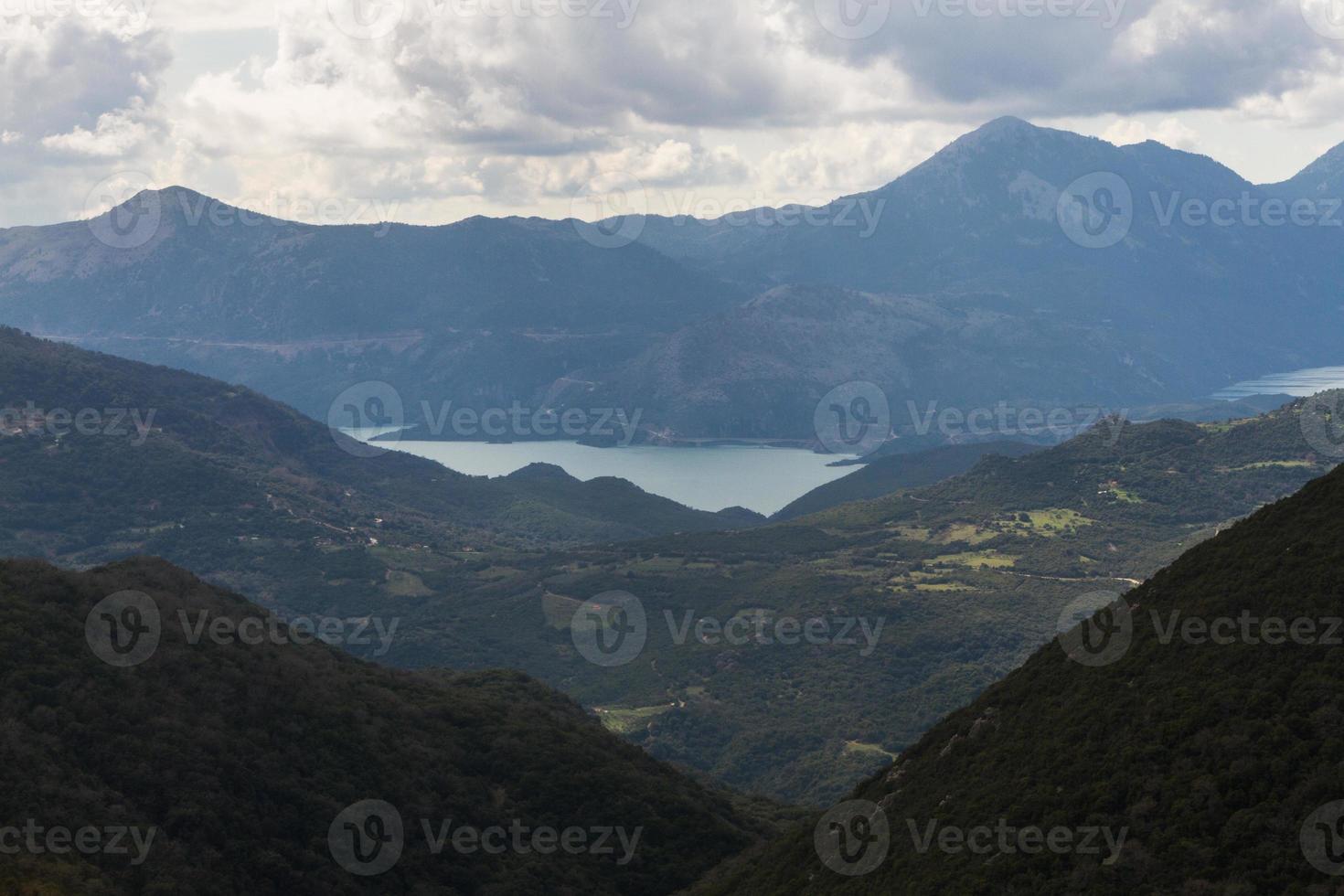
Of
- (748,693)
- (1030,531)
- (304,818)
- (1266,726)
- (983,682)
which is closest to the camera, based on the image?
(1266,726)

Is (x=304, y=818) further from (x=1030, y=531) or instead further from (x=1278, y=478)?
(x=1278, y=478)

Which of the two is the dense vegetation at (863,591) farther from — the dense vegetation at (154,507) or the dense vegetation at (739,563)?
the dense vegetation at (154,507)

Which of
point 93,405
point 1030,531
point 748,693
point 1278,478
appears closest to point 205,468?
point 93,405

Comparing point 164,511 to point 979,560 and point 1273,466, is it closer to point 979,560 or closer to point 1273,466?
point 979,560

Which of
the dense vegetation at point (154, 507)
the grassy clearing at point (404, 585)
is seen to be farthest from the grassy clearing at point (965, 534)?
the dense vegetation at point (154, 507)

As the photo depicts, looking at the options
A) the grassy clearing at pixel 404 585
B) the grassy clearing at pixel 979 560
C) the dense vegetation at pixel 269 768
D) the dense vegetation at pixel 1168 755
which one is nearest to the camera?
the dense vegetation at pixel 1168 755

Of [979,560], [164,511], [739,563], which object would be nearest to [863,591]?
[979,560]

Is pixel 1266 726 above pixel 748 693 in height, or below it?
above
